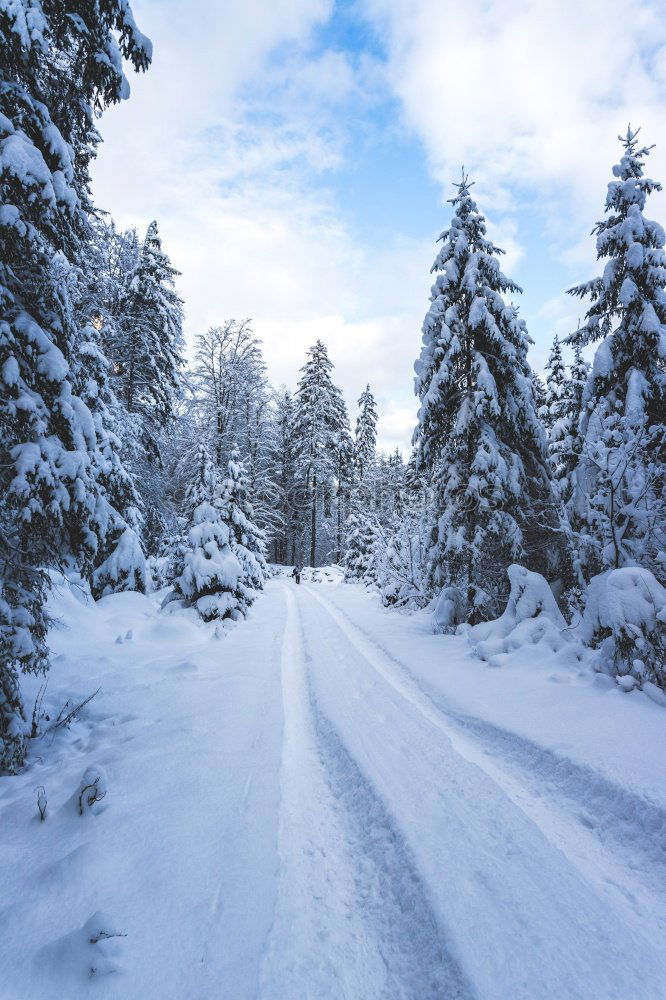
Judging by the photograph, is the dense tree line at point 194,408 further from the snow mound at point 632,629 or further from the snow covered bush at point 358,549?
the snow covered bush at point 358,549

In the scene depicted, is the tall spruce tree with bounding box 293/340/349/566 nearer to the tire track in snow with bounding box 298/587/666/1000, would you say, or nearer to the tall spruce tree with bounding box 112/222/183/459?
the tall spruce tree with bounding box 112/222/183/459

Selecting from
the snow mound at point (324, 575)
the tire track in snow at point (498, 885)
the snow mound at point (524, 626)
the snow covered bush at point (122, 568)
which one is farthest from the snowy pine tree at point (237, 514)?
the tire track in snow at point (498, 885)

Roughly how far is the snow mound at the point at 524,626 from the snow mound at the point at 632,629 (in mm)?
870

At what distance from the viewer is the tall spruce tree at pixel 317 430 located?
35.3 meters

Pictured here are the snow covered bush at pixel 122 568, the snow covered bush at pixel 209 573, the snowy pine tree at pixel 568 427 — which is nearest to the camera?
the snow covered bush at pixel 122 568

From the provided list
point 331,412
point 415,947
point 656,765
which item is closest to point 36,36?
point 415,947

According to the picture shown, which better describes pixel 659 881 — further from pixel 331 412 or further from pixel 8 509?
pixel 331 412

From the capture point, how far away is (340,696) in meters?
6.10

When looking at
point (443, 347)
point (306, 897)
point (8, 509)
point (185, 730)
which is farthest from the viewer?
point (443, 347)

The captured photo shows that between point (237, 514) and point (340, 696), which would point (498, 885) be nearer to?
point (340, 696)

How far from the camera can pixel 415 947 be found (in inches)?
90.3

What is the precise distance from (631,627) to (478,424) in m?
6.64

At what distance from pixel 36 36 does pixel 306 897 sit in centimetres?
717

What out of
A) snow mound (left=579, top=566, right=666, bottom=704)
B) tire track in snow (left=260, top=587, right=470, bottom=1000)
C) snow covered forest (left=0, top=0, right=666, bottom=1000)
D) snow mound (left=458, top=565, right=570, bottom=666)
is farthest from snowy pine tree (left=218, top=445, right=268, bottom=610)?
tire track in snow (left=260, top=587, right=470, bottom=1000)
